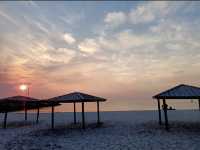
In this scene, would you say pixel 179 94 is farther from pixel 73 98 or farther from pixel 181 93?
pixel 73 98

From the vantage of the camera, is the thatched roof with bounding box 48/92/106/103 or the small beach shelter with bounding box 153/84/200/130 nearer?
the small beach shelter with bounding box 153/84/200/130

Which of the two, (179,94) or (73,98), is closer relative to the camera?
(179,94)

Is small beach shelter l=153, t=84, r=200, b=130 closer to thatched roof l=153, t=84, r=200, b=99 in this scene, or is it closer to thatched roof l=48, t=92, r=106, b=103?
thatched roof l=153, t=84, r=200, b=99

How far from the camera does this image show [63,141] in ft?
40.5

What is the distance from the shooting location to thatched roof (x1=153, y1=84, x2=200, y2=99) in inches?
599

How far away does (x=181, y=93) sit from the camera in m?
15.5

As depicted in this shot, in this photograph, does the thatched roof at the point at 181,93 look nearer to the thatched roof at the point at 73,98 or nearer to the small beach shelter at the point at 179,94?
the small beach shelter at the point at 179,94

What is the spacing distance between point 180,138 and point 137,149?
3.44 m

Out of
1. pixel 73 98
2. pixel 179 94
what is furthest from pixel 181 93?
pixel 73 98

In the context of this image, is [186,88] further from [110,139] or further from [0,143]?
[0,143]

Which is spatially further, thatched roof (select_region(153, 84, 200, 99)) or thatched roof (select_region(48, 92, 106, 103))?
thatched roof (select_region(48, 92, 106, 103))

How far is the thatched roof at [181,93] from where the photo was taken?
15219 millimetres

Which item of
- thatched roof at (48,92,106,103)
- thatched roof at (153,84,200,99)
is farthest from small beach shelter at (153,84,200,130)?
thatched roof at (48,92,106,103)

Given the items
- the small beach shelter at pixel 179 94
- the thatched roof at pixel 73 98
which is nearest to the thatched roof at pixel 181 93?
the small beach shelter at pixel 179 94
